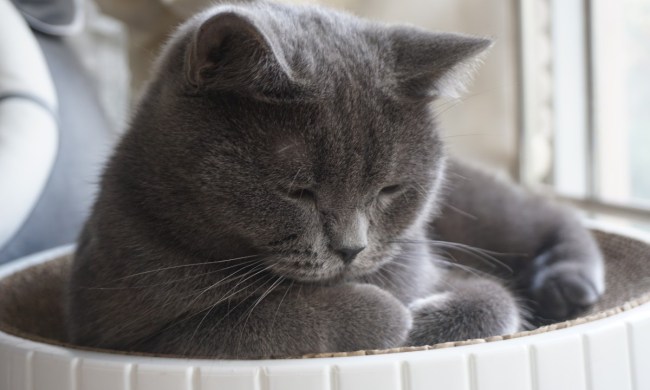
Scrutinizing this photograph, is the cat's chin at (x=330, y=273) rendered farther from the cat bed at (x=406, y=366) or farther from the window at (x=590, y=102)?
the window at (x=590, y=102)

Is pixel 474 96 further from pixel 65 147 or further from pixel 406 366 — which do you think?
pixel 406 366

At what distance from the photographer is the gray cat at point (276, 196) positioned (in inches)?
28.1

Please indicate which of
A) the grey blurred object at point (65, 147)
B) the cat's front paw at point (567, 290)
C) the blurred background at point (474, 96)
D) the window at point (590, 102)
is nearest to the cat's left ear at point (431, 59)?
the blurred background at point (474, 96)

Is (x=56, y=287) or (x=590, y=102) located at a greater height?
(x=590, y=102)

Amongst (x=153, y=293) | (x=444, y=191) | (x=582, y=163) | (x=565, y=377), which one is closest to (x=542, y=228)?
(x=444, y=191)

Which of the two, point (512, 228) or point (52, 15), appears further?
point (52, 15)

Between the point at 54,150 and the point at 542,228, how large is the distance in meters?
0.85

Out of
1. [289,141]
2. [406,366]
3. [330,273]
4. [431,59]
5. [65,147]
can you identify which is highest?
[65,147]

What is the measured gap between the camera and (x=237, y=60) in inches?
26.9

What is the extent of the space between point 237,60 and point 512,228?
0.67 m

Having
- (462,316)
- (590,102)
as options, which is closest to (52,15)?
(462,316)

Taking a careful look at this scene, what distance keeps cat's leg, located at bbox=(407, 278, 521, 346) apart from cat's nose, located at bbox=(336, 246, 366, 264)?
118 mm

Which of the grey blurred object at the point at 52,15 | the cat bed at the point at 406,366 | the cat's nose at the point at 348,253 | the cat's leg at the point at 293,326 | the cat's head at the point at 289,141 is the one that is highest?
the grey blurred object at the point at 52,15

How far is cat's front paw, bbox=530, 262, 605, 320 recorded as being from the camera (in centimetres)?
101
